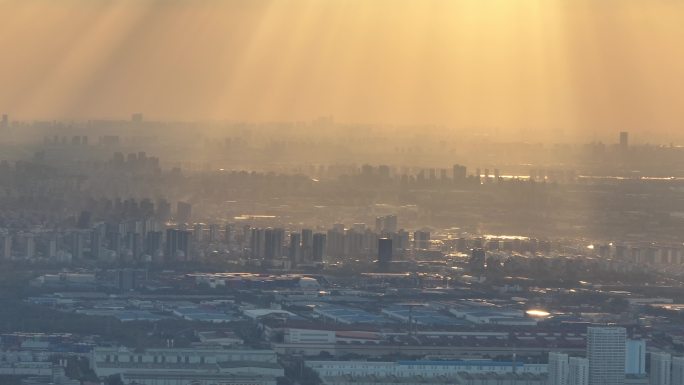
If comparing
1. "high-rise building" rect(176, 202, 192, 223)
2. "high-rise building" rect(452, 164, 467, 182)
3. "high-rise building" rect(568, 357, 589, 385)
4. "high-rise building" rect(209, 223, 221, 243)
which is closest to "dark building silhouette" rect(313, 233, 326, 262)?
"high-rise building" rect(209, 223, 221, 243)

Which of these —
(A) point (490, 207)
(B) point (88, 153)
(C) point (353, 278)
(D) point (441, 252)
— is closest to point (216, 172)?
(B) point (88, 153)

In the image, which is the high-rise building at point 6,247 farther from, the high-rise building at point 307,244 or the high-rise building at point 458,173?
the high-rise building at point 458,173

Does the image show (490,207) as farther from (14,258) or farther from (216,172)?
(14,258)

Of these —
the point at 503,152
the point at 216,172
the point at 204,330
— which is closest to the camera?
the point at 204,330

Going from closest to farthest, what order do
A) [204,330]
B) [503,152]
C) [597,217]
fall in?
[204,330], [597,217], [503,152]

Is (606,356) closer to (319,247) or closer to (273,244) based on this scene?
(319,247)
